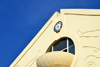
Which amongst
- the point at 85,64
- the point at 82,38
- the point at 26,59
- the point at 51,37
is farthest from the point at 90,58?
the point at 26,59

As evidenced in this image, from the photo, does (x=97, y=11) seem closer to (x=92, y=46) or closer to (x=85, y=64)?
(x=92, y=46)

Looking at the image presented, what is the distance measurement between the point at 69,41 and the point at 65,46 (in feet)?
1.67

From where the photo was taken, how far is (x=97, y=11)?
55.0ft

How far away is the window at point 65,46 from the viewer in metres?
17.7

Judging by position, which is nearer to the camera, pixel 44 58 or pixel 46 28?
pixel 44 58

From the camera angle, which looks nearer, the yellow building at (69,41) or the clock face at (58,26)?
the yellow building at (69,41)

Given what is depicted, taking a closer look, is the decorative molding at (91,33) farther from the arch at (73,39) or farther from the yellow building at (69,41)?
the arch at (73,39)

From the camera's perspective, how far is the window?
17744 mm

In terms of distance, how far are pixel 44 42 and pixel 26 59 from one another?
2452 millimetres

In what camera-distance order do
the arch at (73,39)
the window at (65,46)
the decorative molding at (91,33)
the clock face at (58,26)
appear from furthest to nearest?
the clock face at (58,26)
the window at (65,46)
the arch at (73,39)
the decorative molding at (91,33)

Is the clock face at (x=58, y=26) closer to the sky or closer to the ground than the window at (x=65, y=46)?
closer to the sky

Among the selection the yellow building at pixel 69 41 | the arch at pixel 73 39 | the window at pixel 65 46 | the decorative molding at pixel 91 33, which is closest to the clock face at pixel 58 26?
the yellow building at pixel 69 41

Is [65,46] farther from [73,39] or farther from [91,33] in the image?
[91,33]

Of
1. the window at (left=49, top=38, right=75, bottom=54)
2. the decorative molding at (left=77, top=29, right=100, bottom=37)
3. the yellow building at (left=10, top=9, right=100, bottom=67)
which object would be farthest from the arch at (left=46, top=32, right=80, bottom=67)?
the decorative molding at (left=77, top=29, right=100, bottom=37)
